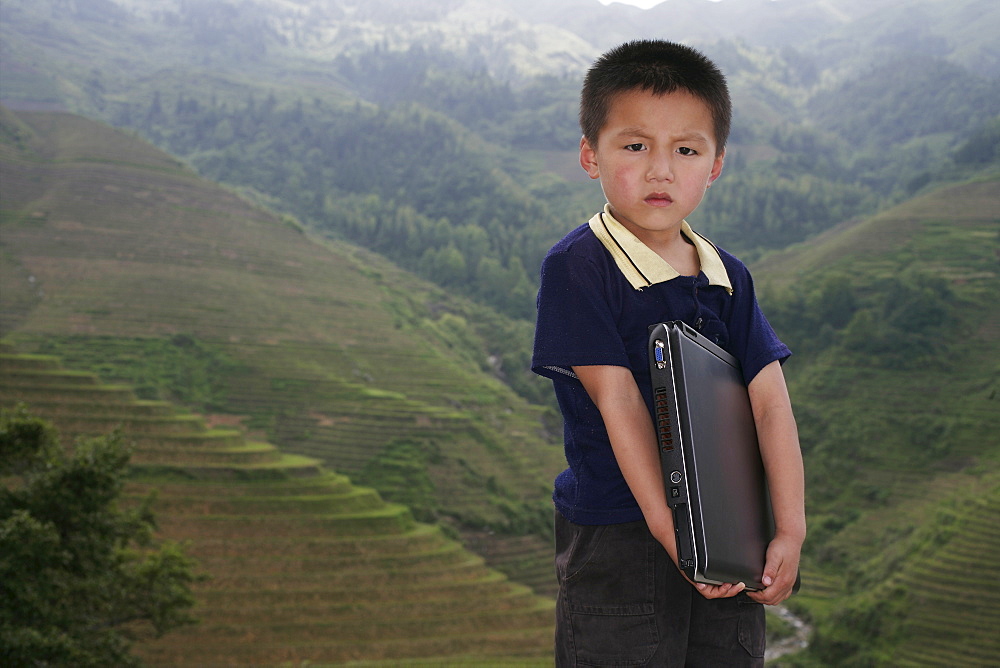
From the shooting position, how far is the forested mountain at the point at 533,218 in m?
42.0

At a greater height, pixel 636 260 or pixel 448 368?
pixel 448 368

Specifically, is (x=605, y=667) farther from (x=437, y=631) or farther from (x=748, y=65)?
(x=748, y=65)

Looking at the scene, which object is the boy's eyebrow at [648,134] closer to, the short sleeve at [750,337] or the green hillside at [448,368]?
the short sleeve at [750,337]

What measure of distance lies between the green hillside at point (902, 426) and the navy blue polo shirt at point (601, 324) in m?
32.0

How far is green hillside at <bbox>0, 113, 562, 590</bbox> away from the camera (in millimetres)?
42250

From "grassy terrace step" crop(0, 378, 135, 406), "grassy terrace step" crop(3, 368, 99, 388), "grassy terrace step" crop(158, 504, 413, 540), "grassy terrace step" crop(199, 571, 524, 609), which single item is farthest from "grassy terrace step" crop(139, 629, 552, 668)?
"grassy terrace step" crop(3, 368, 99, 388)

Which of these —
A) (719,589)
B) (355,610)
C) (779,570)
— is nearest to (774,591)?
(779,570)

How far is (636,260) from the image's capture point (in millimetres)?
1753

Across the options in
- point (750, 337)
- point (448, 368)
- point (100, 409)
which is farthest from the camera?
point (448, 368)

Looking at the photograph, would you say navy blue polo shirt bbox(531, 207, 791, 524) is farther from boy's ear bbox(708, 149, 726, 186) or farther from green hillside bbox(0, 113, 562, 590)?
green hillside bbox(0, 113, 562, 590)

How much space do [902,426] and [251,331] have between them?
3462 cm

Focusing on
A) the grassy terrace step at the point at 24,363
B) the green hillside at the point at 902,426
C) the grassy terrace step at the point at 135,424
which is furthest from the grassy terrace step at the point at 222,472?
the green hillside at the point at 902,426

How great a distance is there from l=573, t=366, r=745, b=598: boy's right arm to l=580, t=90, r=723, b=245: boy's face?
33 centimetres

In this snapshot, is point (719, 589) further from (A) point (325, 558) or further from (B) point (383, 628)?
(A) point (325, 558)
